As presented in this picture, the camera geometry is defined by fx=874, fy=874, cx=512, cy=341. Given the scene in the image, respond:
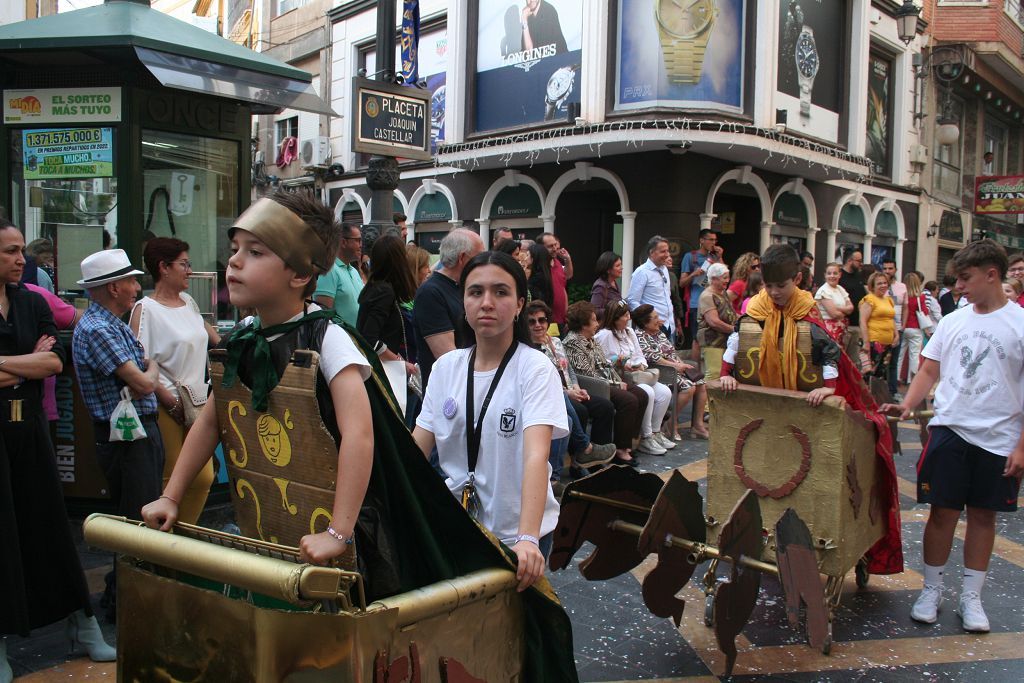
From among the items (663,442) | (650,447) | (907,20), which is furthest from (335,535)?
(907,20)

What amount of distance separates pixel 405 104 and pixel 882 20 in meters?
14.1

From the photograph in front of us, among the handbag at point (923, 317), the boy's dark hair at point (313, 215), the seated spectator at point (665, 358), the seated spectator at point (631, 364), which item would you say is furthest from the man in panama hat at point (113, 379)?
the handbag at point (923, 317)

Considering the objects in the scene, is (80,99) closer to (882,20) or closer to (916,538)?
(916,538)

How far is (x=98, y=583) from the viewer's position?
4.55 meters

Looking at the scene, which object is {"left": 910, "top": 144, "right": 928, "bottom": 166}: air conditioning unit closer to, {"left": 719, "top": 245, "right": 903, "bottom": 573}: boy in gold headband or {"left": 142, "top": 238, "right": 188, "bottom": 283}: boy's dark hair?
{"left": 719, "top": 245, "right": 903, "bottom": 573}: boy in gold headband

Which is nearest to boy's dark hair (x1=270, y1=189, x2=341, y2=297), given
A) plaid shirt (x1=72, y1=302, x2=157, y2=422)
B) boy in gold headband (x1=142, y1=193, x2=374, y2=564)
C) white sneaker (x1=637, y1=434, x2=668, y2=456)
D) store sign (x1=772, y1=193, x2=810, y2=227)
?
boy in gold headband (x1=142, y1=193, x2=374, y2=564)

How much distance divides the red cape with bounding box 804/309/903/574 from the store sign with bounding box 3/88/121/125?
4.45 m

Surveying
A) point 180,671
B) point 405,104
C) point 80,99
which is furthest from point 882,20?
point 180,671

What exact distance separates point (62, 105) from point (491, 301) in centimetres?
425

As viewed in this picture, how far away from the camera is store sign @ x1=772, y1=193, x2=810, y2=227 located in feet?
55.9

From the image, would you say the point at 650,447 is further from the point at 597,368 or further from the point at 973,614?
the point at 973,614

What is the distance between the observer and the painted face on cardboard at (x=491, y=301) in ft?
8.93

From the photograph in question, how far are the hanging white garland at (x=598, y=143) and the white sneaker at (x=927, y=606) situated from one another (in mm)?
10360

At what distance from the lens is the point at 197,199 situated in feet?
20.7
